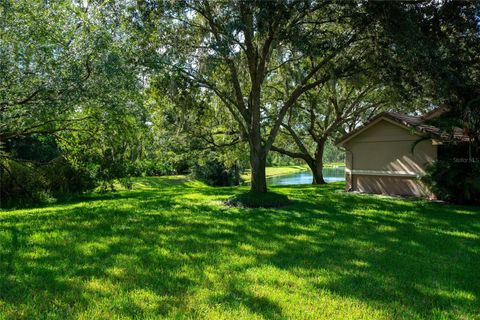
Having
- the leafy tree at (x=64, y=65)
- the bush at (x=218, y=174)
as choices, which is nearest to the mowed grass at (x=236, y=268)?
the leafy tree at (x=64, y=65)

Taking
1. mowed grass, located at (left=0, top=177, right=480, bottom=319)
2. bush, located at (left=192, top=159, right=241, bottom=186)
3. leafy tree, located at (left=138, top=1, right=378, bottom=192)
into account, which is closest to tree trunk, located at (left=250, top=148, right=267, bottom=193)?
leafy tree, located at (left=138, top=1, right=378, bottom=192)

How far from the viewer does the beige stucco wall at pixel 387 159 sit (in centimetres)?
1338

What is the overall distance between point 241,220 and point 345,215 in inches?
108

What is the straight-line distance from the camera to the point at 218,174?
2697cm

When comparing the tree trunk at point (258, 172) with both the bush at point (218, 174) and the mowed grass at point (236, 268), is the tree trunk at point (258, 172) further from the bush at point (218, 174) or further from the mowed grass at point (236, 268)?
the bush at point (218, 174)

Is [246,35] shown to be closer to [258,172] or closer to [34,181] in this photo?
[258,172]

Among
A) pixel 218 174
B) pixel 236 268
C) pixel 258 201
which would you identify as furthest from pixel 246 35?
pixel 218 174

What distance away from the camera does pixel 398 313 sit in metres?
3.41

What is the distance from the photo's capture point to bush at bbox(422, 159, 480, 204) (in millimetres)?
11188

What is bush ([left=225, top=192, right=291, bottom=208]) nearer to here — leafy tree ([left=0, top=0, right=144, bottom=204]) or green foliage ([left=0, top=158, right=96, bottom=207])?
leafy tree ([left=0, top=0, right=144, bottom=204])

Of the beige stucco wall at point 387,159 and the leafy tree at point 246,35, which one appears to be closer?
the leafy tree at point 246,35

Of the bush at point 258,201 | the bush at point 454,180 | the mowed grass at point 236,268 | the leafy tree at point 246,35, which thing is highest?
the leafy tree at point 246,35

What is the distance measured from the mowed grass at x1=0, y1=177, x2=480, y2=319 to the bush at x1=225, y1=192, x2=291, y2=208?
2.25 meters

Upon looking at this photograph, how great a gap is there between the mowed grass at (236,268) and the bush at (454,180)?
3680mm
